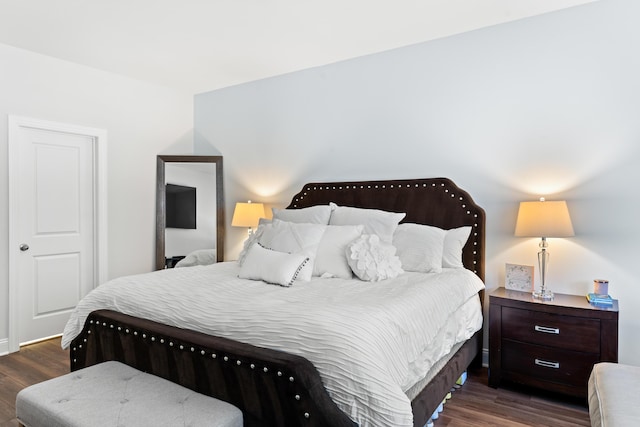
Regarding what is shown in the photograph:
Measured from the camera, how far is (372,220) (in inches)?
125

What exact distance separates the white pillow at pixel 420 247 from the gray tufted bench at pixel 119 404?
5.55 ft

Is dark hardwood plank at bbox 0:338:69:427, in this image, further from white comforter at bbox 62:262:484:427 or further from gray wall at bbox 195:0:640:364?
gray wall at bbox 195:0:640:364

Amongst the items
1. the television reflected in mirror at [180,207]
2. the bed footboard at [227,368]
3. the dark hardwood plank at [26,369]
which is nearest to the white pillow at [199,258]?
the television reflected in mirror at [180,207]

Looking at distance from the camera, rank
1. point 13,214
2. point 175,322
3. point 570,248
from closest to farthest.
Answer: point 175,322
point 570,248
point 13,214

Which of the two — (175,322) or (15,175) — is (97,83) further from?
(175,322)

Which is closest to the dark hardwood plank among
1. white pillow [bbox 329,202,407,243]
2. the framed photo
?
white pillow [bbox 329,202,407,243]

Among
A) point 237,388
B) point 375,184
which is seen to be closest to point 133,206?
point 375,184

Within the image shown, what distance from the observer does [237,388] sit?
5.37 feet

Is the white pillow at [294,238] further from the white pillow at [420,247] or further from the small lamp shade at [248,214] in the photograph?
the small lamp shade at [248,214]

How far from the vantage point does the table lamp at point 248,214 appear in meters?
4.22

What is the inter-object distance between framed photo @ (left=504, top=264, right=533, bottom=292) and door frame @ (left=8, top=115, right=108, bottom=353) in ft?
12.2

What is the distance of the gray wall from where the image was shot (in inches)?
104

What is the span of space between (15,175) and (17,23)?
1.23m

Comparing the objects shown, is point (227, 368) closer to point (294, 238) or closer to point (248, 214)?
point (294, 238)
